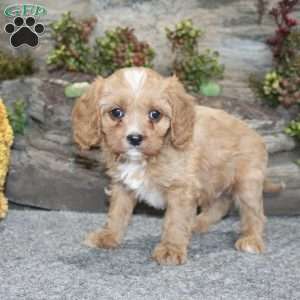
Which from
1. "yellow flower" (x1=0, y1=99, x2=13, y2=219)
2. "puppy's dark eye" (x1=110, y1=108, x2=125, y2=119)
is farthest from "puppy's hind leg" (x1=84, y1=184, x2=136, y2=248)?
"yellow flower" (x1=0, y1=99, x2=13, y2=219)

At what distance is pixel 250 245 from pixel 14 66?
2.91 m

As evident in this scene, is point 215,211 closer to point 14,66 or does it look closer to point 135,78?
point 135,78

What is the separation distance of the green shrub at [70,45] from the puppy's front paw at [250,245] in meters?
2.38

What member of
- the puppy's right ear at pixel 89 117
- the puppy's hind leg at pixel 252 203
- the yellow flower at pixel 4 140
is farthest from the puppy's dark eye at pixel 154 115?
the yellow flower at pixel 4 140

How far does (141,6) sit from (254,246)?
273 cm

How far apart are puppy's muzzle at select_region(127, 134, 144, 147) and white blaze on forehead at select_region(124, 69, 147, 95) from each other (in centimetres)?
27

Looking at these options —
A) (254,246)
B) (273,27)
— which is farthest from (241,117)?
(254,246)

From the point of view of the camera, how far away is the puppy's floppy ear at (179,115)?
4008mm

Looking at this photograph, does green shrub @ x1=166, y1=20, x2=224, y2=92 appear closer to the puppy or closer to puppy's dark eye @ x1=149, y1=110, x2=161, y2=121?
the puppy

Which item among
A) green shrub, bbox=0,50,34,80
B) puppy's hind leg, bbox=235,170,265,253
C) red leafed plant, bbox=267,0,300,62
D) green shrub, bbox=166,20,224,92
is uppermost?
red leafed plant, bbox=267,0,300,62

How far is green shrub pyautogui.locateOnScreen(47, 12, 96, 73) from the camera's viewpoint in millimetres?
5836

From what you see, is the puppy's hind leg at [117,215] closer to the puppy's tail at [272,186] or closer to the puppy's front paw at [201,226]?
the puppy's front paw at [201,226]

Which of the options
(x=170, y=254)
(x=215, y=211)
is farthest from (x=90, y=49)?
(x=170, y=254)

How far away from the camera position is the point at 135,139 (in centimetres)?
382
